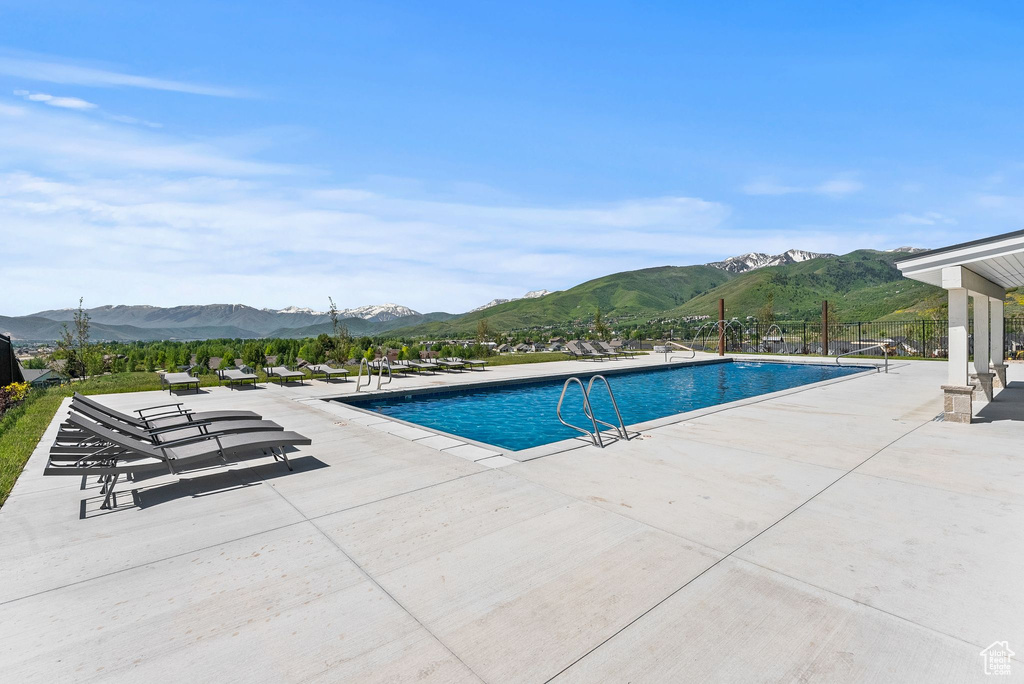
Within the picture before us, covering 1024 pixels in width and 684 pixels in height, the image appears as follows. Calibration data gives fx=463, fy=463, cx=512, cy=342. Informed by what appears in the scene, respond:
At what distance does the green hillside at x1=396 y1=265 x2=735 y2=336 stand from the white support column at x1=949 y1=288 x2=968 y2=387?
3769 inches

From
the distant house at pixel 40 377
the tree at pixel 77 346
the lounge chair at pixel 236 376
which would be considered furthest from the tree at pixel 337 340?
the distant house at pixel 40 377

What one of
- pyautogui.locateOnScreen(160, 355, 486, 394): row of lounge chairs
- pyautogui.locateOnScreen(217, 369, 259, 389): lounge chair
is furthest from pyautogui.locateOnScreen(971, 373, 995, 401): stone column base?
pyautogui.locateOnScreen(217, 369, 259, 389): lounge chair

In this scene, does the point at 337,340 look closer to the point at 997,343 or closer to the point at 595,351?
the point at 595,351

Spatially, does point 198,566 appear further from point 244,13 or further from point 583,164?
point 583,164

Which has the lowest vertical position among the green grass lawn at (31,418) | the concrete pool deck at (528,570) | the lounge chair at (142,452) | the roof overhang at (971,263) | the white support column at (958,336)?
the concrete pool deck at (528,570)

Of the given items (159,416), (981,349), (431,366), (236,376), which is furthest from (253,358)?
(981,349)

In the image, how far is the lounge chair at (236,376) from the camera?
12.3 metres

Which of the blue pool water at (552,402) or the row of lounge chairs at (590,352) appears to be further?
the row of lounge chairs at (590,352)

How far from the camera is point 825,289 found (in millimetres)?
101938

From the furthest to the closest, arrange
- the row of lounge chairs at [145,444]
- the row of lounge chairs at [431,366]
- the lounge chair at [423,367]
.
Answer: the lounge chair at [423,367], the row of lounge chairs at [431,366], the row of lounge chairs at [145,444]

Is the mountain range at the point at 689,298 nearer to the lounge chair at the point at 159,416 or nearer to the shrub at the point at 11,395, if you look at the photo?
the shrub at the point at 11,395

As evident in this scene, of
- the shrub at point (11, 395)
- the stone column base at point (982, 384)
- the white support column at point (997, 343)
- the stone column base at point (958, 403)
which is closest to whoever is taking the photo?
the stone column base at point (958, 403)

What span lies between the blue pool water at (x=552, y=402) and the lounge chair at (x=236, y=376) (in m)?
4.41

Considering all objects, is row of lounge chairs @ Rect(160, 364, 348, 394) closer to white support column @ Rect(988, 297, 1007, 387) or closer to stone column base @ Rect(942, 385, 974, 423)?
stone column base @ Rect(942, 385, 974, 423)
